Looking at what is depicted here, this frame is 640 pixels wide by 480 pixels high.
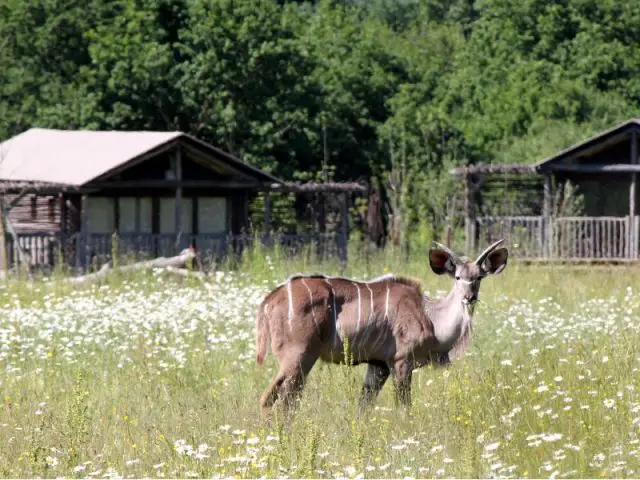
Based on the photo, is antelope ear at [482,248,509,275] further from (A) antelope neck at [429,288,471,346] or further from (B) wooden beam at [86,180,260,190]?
(B) wooden beam at [86,180,260,190]

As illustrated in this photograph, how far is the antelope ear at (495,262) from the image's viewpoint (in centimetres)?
1072

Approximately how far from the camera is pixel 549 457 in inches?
335

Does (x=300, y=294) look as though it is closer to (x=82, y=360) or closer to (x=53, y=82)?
(x=82, y=360)

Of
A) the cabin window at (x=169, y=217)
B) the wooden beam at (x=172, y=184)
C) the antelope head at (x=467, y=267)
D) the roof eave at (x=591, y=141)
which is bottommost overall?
the antelope head at (x=467, y=267)

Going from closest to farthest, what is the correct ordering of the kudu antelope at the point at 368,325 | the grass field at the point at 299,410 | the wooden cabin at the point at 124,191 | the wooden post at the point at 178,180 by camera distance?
1. the grass field at the point at 299,410
2. the kudu antelope at the point at 368,325
3. the wooden cabin at the point at 124,191
4. the wooden post at the point at 178,180

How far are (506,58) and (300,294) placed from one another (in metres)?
51.0

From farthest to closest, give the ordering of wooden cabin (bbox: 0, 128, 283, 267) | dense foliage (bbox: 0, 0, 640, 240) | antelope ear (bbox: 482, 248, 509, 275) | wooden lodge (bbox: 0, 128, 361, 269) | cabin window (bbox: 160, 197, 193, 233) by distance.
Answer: dense foliage (bbox: 0, 0, 640, 240), cabin window (bbox: 160, 197, 193, 233), wooden cabin (bbox: 0, 128, 283, 267), wooden lodge (bbox: 0, 128, 361, 269), antelope ear (bbox: 482, 248, 509, 275)

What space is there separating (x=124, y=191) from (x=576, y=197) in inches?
446

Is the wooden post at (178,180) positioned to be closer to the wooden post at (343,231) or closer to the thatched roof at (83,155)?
the thatched roof at (83,155)

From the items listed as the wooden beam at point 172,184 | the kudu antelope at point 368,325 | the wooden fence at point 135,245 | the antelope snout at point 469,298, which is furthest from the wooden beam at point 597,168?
the antelope snout at point 469,298

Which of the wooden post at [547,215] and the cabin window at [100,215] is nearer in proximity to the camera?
the wooden post at [547,215]

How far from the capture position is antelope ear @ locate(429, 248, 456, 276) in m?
10.5

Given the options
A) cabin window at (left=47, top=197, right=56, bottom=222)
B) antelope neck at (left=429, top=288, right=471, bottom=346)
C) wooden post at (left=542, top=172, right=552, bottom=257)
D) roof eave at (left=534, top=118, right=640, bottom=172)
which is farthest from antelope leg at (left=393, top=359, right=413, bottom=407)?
cabin window at (left=47, top=197, right=56, bottom=222)

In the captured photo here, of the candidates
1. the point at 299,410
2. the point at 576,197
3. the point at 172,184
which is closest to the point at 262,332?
the point at 299,410
